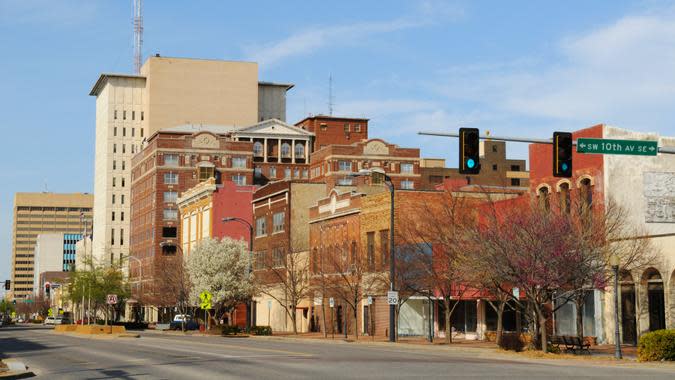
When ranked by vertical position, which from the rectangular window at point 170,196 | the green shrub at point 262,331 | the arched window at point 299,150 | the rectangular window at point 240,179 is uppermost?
the arched window at point 299,150

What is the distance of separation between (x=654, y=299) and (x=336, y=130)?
11546 centimetres

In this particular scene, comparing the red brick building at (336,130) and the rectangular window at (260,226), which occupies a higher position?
the red brick building at (336,130)

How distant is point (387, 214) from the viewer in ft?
227

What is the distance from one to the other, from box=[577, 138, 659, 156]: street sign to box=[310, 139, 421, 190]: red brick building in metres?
111

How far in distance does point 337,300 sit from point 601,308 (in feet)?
93.1

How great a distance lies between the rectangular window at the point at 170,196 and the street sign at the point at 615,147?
125471mm

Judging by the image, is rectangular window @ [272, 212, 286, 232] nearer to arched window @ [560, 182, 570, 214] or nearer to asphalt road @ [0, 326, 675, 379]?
arched window @ [560, 182, 570, 214]

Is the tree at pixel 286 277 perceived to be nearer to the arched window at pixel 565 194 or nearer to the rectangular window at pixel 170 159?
the arched window at pixel 565 194

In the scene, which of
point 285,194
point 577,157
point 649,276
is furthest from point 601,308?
point 285,194

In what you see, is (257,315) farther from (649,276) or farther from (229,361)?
(229,361)

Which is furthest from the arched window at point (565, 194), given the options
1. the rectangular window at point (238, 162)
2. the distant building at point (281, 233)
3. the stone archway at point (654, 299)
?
the rectangular window at point (238, 162)

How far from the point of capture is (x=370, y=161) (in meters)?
143

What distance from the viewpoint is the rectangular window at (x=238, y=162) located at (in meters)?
148

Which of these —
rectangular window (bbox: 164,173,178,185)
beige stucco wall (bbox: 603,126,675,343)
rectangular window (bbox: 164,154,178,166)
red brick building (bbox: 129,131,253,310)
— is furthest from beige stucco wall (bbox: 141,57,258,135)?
beige stucco wall (bbox: 603,126,675,343)
